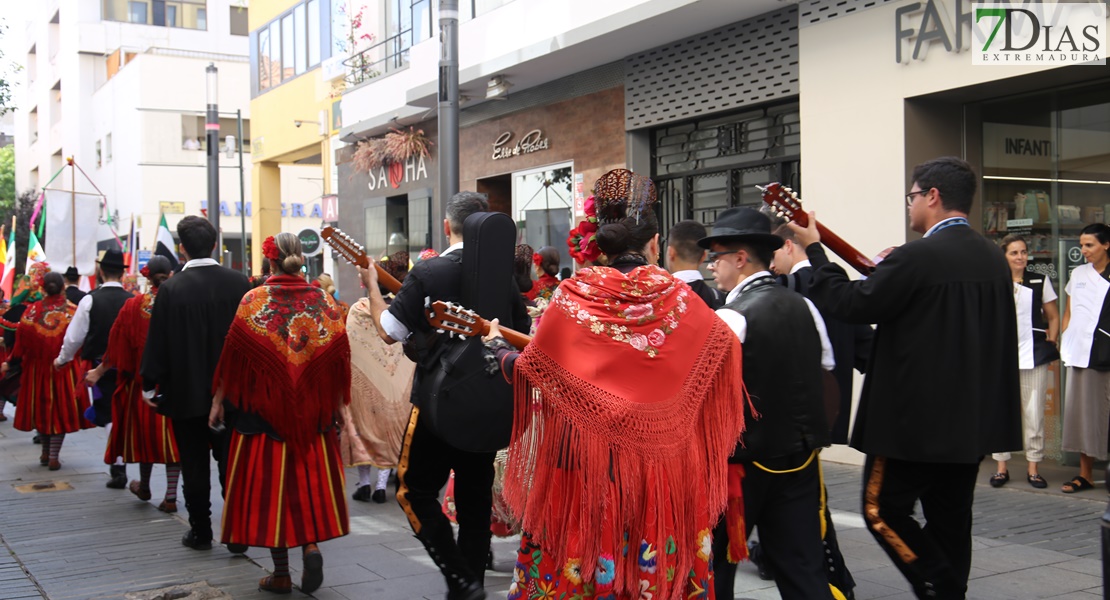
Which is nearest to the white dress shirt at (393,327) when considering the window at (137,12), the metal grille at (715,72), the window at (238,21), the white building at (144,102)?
the metal grille at (715,72)

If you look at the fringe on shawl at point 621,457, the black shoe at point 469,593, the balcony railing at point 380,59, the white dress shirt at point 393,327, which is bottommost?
the black shoe at point 469,593

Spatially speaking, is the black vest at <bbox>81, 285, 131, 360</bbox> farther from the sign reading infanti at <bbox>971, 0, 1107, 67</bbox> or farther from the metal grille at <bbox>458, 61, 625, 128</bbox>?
the sign reading infanti at <bbox>971, 0, 1107, 67</bbox>

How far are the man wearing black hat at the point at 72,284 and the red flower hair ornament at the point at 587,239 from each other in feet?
29.0

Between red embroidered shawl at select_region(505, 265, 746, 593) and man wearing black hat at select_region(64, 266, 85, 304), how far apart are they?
9391 millimetres

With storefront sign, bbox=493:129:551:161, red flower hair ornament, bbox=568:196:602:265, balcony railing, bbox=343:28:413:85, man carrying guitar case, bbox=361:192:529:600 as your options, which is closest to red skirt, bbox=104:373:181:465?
man carrying guitar case, bbox=361:192:529:600

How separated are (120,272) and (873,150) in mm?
6921

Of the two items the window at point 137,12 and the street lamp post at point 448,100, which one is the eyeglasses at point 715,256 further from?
the window at point 137,12

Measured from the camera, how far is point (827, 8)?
973 cm

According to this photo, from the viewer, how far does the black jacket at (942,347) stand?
418 cm

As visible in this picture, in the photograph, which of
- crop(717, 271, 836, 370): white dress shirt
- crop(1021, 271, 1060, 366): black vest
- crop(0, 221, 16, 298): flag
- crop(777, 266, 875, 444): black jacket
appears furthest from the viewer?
crop(0, 221, 16, 298): flag

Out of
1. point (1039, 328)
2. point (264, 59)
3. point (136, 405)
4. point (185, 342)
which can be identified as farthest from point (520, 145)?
point (264, 59)

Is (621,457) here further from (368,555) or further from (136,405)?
(136,405)

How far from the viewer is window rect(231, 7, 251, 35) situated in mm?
48441

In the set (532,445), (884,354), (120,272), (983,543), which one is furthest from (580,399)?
(120,272)
